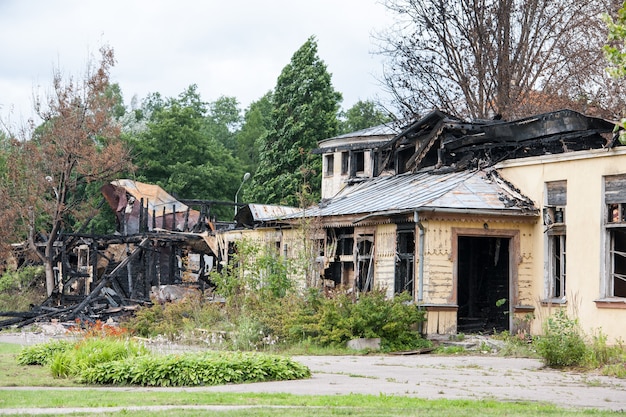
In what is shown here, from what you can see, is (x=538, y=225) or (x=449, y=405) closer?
(x=449, y=405)

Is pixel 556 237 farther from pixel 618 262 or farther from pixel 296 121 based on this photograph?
pixel 296 121

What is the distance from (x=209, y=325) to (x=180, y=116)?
4572 centimetres

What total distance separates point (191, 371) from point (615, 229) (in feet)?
35.3

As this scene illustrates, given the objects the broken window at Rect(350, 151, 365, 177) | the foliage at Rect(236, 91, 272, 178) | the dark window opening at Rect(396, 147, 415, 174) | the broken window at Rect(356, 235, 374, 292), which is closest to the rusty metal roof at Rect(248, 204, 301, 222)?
the dark window opening at Rect(396, 147, 415, 174)

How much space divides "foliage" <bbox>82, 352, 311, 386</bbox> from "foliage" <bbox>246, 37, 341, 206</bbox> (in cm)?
4521

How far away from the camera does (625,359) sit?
671 inches

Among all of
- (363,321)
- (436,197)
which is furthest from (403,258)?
(363,321)

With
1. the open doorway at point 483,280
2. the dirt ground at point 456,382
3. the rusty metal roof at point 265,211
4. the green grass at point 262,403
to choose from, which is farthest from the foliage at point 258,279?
the green grass at point 262,403

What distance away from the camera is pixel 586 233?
21297 millimetres

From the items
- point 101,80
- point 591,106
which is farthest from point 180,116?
point 591,106

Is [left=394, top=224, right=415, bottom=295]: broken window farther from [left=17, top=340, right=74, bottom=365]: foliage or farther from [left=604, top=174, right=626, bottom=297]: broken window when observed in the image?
[left=17, top=340, right=74, bottom=365]: foliage

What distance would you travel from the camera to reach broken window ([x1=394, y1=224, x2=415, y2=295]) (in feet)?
79.8

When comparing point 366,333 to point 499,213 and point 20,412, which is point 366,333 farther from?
point 20,412

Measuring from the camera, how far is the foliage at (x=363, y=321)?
21.5 meters
